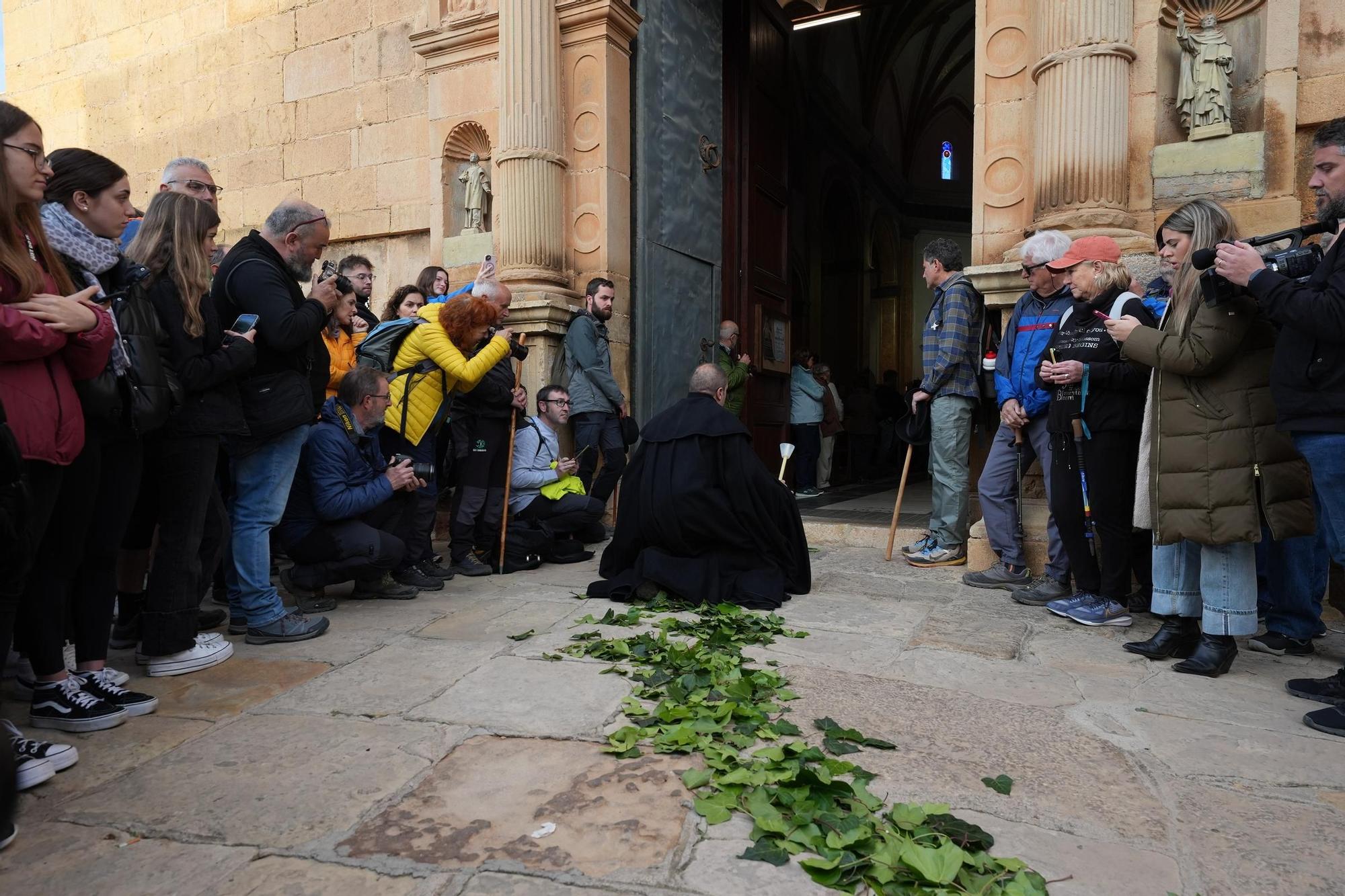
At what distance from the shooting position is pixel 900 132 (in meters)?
18.0

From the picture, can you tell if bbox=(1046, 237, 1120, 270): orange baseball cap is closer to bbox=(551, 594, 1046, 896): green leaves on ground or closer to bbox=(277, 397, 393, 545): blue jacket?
bbox=(551, 594, 1046, 896): green leaves on ground

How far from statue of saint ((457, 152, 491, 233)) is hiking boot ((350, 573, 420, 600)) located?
3582mm

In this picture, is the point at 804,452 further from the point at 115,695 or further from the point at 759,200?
the point at 115,695

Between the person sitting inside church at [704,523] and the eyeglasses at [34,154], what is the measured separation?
2.87m

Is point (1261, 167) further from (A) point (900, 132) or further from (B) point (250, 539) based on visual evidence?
(A) point (900, 132)

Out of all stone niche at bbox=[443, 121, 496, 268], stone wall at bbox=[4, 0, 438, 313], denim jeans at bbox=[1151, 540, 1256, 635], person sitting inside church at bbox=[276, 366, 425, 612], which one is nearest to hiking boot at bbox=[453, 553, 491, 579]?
person sitting inside church at bbox=[276, 366, 425, 612]

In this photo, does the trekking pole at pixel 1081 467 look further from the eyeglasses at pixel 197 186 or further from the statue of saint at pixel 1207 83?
the eyeglasses at pixel 197 186

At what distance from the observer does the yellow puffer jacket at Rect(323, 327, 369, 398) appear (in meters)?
4.81

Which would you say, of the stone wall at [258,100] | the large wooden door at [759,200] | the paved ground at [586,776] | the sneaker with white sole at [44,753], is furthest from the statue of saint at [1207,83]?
the sneaker with white sole at [44,753]

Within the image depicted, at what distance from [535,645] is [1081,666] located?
2180mm

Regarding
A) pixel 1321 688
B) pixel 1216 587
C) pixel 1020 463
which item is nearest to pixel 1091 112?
pixel 1020 463

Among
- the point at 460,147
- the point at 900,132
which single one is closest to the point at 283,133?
the point at 460,147

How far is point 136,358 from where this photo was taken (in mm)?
2863

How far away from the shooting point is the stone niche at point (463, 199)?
7.15 metres
